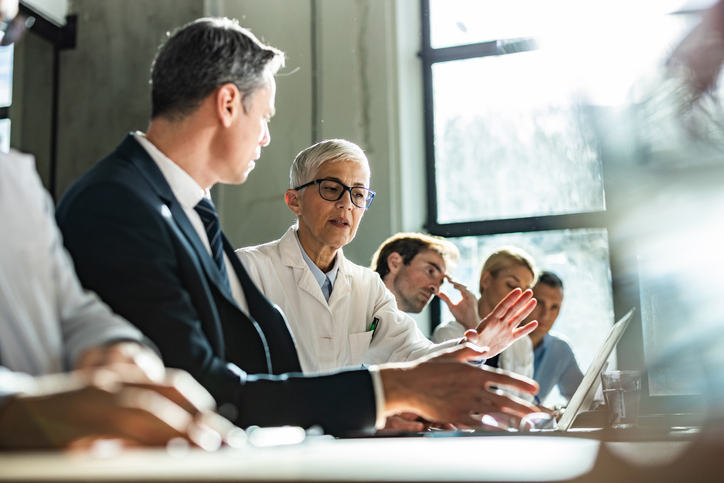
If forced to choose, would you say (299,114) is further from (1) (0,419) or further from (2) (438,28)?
(1) (0,419)

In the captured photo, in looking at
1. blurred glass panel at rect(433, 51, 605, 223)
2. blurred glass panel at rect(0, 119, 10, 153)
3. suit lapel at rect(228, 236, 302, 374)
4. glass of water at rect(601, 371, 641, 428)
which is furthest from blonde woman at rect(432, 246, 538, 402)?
blurred glass panel at rect(0, 119, 10, 153)

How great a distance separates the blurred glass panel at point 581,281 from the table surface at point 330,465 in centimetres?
354

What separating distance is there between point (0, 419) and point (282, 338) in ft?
2.61

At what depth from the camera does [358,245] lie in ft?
13.1

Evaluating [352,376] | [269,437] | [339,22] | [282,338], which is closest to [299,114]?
[339,22]

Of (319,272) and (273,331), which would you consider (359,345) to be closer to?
(319,272)

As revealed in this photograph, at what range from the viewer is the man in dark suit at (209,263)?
96 cm

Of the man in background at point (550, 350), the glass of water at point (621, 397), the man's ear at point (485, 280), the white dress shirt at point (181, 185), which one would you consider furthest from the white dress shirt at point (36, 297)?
the man in background at point (550, 350)

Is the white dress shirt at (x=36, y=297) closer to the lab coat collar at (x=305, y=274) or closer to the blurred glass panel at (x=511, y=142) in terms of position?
the lab coat collar at (x=305, y=274)

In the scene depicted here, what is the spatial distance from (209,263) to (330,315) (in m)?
0.92

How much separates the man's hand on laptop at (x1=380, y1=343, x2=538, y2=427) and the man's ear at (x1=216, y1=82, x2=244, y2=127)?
674 mm

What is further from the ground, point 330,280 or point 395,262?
point 395,262

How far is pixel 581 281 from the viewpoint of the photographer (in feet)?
13.0

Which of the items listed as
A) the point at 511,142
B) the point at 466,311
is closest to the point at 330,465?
the point at 466,311
